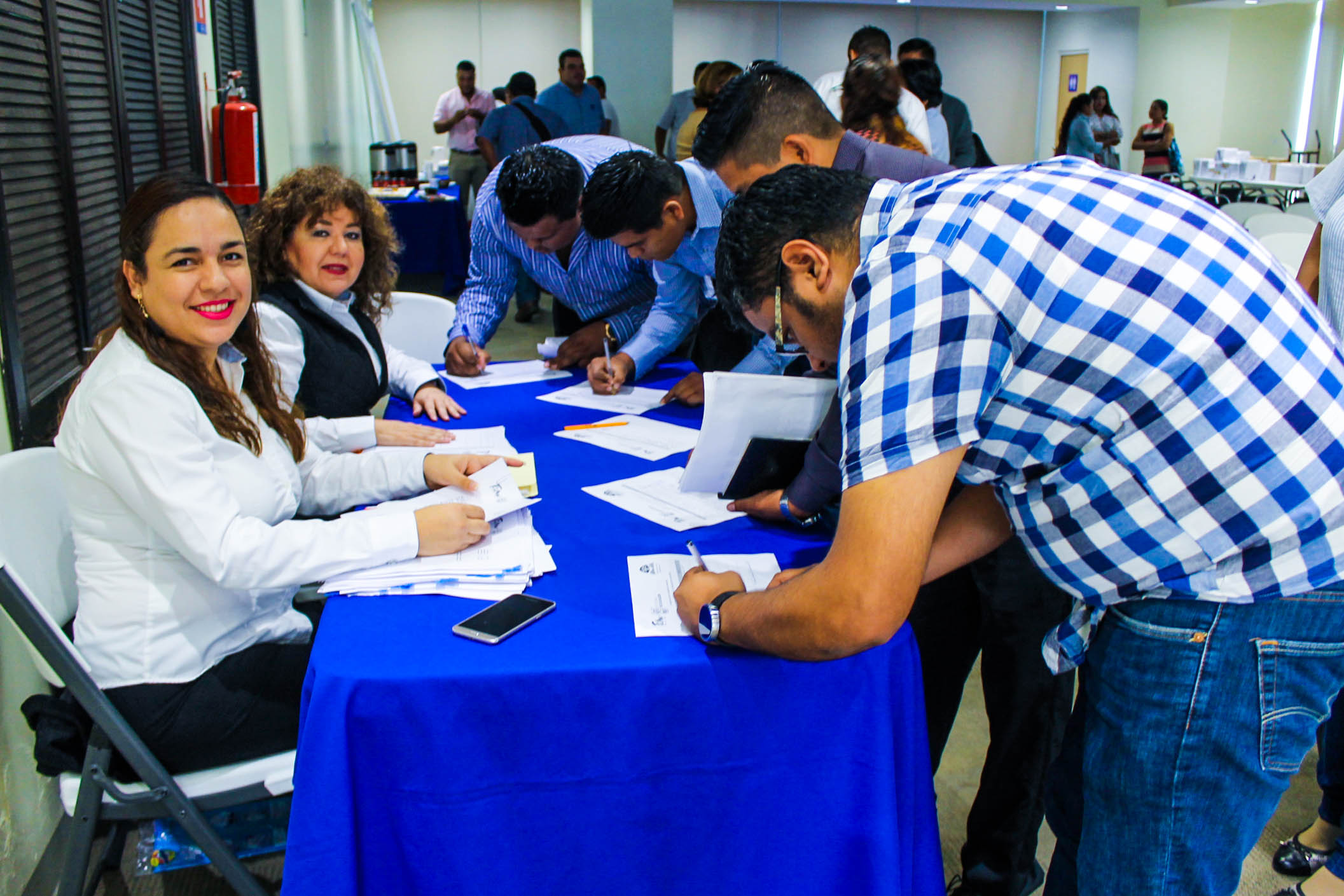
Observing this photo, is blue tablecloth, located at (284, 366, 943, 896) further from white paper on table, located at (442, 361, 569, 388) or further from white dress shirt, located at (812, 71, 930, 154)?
white dress shirt, located at (812, 71, 930, 154)

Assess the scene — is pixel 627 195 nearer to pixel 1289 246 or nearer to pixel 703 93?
pixel 1289 246

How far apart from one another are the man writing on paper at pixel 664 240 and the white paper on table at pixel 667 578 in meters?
1.02

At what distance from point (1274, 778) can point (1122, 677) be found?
183 mm

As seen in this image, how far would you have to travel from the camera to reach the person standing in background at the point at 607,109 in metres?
6.81

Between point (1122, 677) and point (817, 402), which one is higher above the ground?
Result: point (817, 402)

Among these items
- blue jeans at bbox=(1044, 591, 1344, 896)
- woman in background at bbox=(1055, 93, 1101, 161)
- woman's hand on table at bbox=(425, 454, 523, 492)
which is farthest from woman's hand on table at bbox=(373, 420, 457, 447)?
woman in background at bbox=(1055, 93, 1101, 161)

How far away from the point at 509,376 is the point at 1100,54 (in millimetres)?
11746

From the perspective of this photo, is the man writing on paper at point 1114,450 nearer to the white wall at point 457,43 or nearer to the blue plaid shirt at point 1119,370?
the blue plaid shirt at point 1119,370

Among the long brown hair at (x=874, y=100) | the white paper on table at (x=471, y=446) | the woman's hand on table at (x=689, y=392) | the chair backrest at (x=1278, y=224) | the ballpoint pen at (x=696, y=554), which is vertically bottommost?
the ballpoint pen at (x=696, y=554)

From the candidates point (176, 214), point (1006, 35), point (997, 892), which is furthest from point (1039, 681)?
point (1006, 35)

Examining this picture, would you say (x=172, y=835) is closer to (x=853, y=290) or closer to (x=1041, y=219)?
(x=853, y=290)

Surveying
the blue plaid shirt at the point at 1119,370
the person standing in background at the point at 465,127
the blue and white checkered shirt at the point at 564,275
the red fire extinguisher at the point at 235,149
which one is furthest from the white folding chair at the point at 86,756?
the person standing in background at the point at 465,127

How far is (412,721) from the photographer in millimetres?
1075

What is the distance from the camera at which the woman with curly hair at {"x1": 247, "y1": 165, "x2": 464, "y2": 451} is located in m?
2.03
